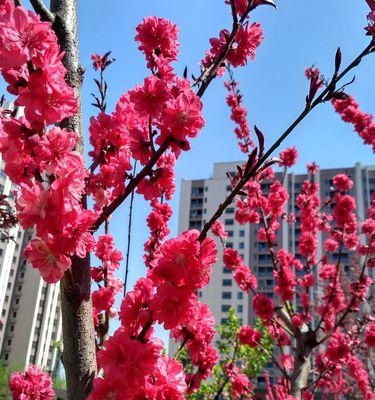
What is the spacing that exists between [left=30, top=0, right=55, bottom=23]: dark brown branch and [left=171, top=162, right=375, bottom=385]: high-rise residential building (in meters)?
52.6

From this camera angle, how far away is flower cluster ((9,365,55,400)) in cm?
231

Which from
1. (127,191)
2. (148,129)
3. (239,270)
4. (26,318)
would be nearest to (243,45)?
(148,129)

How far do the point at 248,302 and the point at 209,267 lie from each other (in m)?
57.7

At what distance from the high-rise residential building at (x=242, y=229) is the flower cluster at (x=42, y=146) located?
53163 mm

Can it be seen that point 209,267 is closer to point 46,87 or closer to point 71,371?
point 71,371

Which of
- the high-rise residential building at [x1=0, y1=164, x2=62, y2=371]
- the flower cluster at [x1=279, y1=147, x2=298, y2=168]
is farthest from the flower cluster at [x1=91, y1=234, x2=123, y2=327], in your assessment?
the high-rise residential building at [x1=0, y1=164, x2=62, y2=371]

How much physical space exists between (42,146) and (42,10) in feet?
2.87

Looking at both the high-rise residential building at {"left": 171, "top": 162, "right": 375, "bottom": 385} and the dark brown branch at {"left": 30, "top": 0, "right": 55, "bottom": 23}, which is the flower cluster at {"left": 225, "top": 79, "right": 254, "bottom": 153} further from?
the high-rise residential building at {"left": 171, "top": 162, "right": 375, "bottom": 385}

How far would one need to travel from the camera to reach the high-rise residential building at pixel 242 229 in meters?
57.6

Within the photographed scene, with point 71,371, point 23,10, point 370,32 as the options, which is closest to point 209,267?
point 71,371

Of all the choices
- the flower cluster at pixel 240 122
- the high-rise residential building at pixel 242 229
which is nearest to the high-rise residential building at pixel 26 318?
the high-rise residential building at pixel 242 229

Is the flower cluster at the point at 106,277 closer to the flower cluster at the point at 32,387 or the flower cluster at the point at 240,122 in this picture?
the flower cluster at the point at 32,387

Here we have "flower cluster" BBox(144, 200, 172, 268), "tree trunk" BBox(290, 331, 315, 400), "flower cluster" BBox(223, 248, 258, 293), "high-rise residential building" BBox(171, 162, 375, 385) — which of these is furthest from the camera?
"high-rise residential building" BBox(171, 162, 375, 385)

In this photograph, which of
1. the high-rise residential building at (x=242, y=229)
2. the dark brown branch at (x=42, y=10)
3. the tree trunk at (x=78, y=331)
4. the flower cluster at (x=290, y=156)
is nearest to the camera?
the tree trunk at (x=78, y=331)
